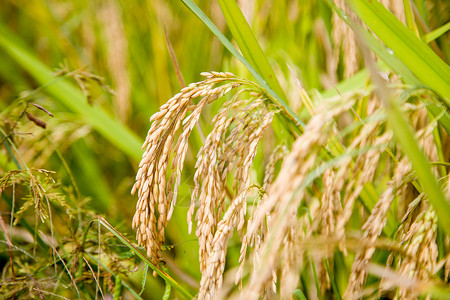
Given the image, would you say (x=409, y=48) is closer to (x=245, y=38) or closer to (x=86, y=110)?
(x=245, y=38)

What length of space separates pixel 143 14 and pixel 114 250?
164 centimetres

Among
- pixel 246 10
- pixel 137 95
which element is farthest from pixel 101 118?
pixel 246 10

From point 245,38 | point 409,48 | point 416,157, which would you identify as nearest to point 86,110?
point 245,38

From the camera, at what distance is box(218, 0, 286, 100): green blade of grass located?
958 mm

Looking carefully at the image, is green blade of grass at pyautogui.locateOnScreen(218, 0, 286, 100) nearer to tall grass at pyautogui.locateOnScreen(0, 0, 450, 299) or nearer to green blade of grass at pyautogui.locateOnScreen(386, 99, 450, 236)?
tall grass at pyautogui.locateOnScreen(0, 0, 450, 299)

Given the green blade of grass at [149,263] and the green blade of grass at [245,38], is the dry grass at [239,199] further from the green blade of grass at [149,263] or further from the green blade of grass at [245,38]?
the green blade of grass at [245,38]

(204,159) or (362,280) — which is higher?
(204,159)

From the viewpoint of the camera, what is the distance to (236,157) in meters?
0.92

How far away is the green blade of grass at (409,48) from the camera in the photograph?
86cm

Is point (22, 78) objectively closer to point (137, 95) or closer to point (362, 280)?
point (137, 95)

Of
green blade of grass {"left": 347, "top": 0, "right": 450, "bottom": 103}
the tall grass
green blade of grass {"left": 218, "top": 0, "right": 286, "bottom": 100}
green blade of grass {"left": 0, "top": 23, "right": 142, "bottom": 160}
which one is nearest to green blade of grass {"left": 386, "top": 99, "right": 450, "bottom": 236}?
the tall grass

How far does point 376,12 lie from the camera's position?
0.88m

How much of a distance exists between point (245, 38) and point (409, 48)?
402mm

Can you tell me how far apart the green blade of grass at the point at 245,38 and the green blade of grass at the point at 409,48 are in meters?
0.27
